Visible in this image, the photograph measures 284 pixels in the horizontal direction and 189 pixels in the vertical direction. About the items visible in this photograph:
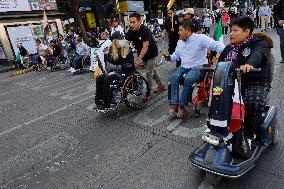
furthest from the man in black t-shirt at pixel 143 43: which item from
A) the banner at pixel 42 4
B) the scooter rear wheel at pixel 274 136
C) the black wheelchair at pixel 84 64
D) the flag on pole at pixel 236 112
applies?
the banner at pixel 42 4

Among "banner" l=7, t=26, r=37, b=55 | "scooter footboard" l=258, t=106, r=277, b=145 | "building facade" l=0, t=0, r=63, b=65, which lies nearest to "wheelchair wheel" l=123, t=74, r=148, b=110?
"scooter footboard" l=258, t=106, r=277, b=145

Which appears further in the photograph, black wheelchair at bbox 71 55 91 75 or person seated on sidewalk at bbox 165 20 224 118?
black wheelchair at bbox 71 55 91 75

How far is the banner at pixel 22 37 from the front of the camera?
18744 millimetres

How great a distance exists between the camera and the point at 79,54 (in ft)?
39.8

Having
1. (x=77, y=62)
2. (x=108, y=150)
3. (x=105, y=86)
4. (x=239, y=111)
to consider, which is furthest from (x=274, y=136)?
(x=77, y=62)

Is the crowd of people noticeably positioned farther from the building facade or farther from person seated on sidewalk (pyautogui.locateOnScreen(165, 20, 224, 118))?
the building facade

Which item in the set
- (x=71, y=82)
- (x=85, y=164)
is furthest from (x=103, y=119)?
(x=71, y=82)

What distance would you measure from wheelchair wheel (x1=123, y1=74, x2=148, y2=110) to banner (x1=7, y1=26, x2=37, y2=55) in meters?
15.1

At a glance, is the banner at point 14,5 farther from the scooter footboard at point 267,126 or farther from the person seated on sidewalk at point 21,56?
the scooter footboard at point 267,126

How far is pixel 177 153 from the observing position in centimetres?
394

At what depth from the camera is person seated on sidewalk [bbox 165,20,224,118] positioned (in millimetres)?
4922

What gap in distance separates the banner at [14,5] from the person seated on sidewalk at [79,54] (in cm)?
983

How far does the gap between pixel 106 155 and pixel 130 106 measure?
1767 millimetres

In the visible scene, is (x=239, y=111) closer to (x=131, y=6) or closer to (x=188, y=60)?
(x=188, y=60)
